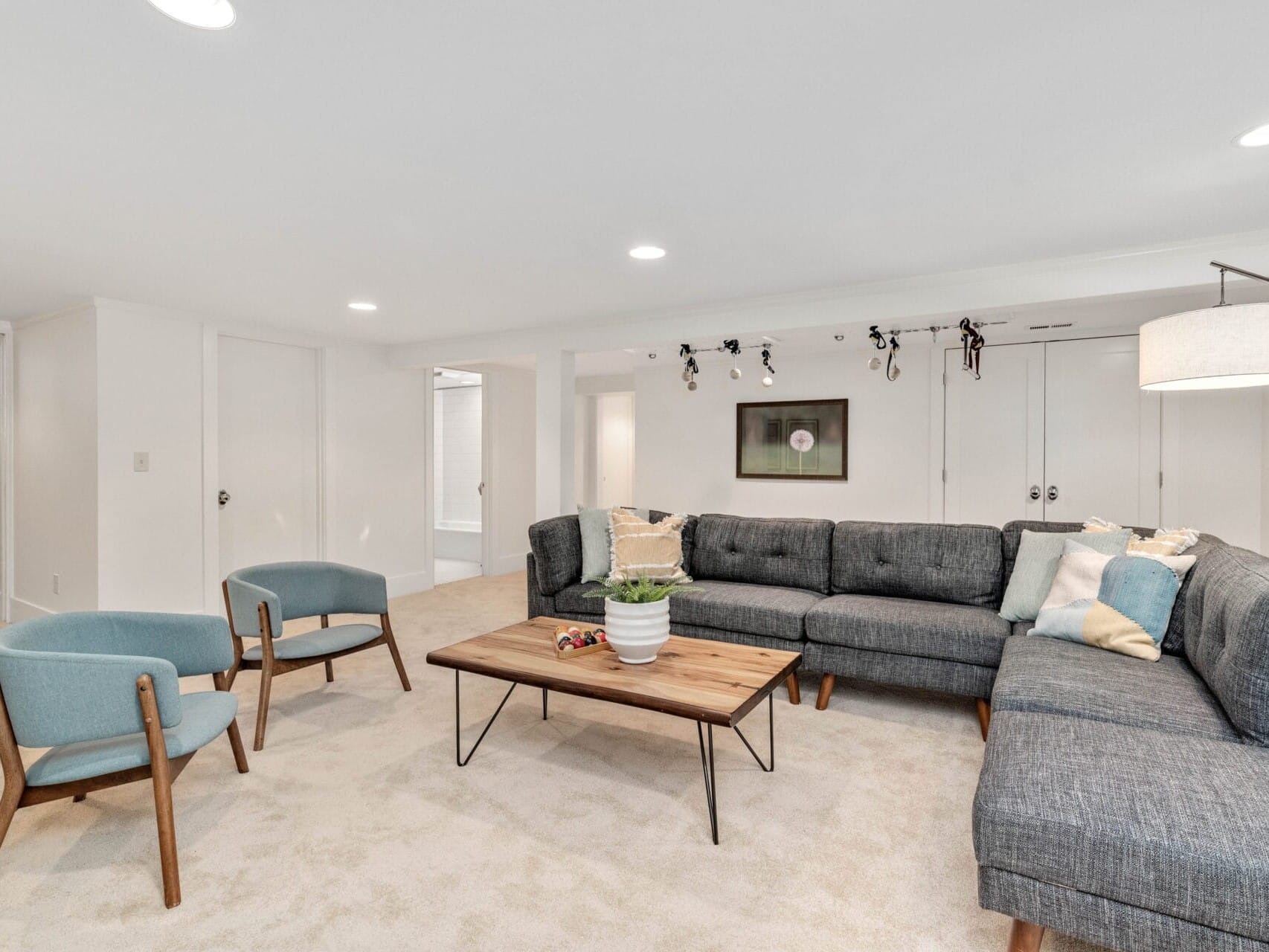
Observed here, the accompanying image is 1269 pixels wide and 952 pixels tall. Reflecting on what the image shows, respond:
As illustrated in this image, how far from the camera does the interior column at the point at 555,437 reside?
4734 millimetres

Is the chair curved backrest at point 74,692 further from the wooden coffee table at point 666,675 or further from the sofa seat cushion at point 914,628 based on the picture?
the sofa seat cushion at point 914,628

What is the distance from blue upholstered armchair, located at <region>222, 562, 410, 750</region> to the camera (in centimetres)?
286

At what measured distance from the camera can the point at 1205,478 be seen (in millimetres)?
4734

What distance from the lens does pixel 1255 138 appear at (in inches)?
78.2

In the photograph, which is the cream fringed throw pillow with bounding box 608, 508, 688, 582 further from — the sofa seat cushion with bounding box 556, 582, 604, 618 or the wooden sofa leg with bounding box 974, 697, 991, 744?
the wooden sofa leg with bounding box 974, 697, 991, 744

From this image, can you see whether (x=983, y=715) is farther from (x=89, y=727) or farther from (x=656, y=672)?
(x=89, y=727)

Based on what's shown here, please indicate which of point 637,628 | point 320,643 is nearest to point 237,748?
point 320,643

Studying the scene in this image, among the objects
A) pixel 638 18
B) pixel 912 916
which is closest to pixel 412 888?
pixel 912 916

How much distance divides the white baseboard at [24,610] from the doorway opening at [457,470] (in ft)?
11.4

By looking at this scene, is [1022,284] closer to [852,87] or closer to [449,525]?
[852,87]

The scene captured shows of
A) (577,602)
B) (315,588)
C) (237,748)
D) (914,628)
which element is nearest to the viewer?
(237,748)

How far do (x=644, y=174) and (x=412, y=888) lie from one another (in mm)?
2208

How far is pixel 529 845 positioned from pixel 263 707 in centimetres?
139

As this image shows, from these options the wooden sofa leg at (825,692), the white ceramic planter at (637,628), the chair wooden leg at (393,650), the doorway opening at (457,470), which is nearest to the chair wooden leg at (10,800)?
the chair wooden leg at (393,650)
